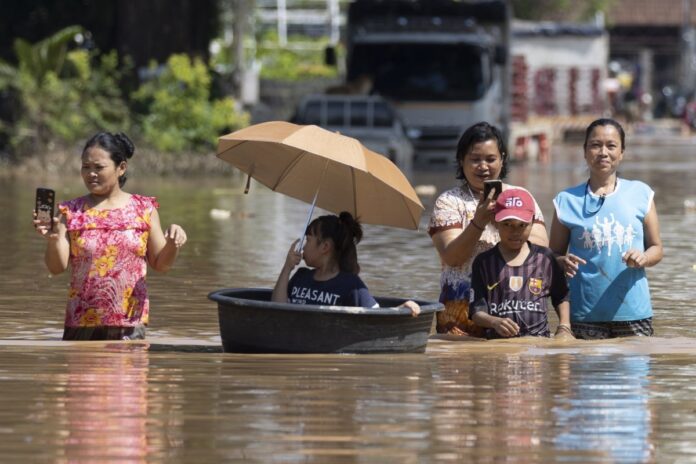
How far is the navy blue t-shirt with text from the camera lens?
9289 millimetres

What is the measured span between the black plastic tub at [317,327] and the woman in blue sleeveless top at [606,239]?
0.76 m

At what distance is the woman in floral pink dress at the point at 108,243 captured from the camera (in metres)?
9.05

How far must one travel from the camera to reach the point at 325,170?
10008 mm

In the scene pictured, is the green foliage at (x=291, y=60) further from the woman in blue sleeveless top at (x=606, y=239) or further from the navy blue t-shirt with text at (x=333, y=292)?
the navy blue t-shirt with text at (x=333, y=292)

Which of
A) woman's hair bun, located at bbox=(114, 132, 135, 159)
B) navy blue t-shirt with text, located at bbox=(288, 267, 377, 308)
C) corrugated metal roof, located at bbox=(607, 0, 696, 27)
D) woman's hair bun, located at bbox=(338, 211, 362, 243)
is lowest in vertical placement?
navy blue t-shirt with text, located at bbox=(288, 267, 377, 308)

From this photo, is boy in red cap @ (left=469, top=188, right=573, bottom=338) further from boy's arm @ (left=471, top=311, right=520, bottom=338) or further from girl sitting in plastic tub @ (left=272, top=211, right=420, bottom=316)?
girl sitting in plastic tub @ (left=272, top=211, right=420, bottom=316)

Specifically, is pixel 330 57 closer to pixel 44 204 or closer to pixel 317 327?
Answer: pixel 317 327

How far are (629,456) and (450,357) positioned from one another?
2672 millimetres

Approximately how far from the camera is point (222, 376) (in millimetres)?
8633

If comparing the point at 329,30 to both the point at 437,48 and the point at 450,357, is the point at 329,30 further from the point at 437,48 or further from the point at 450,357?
the point at 450,357

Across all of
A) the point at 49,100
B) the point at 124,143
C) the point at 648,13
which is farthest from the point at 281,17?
the point at 124,143

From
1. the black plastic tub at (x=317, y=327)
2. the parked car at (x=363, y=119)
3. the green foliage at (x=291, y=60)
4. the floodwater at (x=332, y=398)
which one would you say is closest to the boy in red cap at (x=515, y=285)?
the floodwater at (x=332, y=398)

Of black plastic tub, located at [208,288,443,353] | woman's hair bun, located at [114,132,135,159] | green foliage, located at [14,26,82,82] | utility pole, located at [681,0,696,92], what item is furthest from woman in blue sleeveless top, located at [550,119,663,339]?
utility pole, located at [681,0,696,92]

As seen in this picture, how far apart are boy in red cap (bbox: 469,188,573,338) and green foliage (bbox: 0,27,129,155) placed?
71.8 feet
